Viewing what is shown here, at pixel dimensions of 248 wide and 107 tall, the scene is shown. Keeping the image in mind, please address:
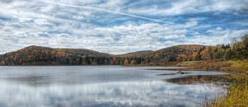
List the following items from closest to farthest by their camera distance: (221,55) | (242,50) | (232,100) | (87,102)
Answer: (232,100)
(87,102)
(242,50)
(221,55)

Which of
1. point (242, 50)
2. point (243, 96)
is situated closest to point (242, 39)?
point (242, 50)

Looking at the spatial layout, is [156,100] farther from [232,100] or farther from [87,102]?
[232,100]

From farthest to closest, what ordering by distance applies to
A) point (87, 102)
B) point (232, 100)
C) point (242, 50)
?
point (242, 50), point (87, 102), point (232, 100)

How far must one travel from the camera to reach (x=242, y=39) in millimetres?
143750

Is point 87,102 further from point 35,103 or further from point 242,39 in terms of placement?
point 242,39

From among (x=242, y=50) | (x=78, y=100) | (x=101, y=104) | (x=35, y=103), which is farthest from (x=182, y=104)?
(x=242, y=50)

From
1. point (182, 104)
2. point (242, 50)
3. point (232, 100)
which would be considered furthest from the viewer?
point (242, 50)

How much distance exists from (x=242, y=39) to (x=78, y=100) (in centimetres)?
11892

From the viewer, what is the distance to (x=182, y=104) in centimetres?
3341

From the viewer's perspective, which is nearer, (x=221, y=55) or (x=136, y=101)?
(x=136, y=101)

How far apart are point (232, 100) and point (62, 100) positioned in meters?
18.6

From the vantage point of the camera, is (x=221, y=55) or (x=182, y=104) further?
(x=221, y=55)

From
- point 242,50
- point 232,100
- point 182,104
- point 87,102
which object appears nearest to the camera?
point 232,100

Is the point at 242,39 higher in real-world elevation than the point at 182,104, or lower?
higher
